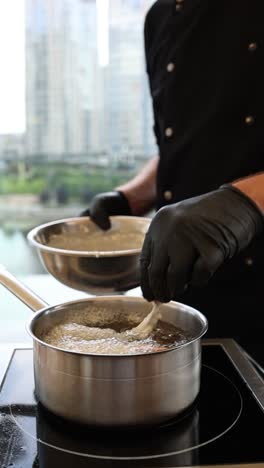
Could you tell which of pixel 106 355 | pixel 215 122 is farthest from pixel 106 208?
pixel 106 355

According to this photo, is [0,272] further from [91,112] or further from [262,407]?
[91,112]

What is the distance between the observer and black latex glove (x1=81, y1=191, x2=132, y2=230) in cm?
131

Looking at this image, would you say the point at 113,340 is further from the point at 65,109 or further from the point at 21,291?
the point at 65,109

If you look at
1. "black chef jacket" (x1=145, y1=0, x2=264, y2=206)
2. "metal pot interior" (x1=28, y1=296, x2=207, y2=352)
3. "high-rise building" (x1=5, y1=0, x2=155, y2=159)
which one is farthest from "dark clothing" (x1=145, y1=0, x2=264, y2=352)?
"high-rise building" (x1=5, y1=0, x2=155, y2=159)

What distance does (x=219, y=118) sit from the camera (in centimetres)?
121

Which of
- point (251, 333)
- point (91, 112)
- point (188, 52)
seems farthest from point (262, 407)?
point (91, 112)

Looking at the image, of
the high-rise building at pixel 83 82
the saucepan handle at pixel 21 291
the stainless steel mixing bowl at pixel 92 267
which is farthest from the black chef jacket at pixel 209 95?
the high-rise building at pixel 83 82

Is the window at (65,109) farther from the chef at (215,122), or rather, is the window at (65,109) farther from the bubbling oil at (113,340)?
the bubbling oil at (113,340)

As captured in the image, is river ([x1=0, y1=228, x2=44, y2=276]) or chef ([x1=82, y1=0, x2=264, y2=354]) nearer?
chef ([x1=82, y1=0, x2=264, y2=354])

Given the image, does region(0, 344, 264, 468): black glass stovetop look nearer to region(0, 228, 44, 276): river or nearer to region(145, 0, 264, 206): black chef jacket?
region(145, 0, 264, 206): black chef jacket

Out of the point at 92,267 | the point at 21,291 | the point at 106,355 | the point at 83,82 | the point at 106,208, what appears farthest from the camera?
the point at 83,82

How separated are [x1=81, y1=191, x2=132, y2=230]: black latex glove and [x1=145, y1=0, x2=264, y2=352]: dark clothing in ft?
0.44

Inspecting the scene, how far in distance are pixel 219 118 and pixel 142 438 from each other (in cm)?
69

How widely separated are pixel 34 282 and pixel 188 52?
1.18 meters
